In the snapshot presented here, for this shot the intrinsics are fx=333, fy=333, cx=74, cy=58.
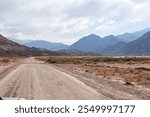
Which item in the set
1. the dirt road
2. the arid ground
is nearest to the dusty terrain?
the arid ground

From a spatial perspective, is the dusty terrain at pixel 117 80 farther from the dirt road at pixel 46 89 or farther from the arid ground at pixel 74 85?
the dirt road at pixel 46 89

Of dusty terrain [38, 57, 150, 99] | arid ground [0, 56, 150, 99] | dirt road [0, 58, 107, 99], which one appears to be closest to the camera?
dirt road [0, 58, 107, 99]

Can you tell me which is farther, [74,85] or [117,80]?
[117,80]

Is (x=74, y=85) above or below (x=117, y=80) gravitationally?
above

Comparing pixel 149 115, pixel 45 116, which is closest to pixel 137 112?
pixel 149 115

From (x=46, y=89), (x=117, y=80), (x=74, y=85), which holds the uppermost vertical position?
→ (x=46, y=89)

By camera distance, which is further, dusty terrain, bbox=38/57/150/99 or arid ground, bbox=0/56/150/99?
dusty terrain, bbox=38/57/150/99

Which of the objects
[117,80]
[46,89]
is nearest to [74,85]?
[46,89]

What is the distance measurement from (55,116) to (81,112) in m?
0.76

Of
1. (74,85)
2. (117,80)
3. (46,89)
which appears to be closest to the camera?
(46,89)

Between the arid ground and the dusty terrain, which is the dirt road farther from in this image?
the dusty terrain

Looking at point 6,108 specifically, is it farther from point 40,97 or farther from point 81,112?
point 40,97

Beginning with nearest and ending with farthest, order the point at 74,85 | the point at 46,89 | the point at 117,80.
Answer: the point at 46,89 < the point at 74,85 < the point at 117,80

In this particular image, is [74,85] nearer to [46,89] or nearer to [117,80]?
[46,89]
